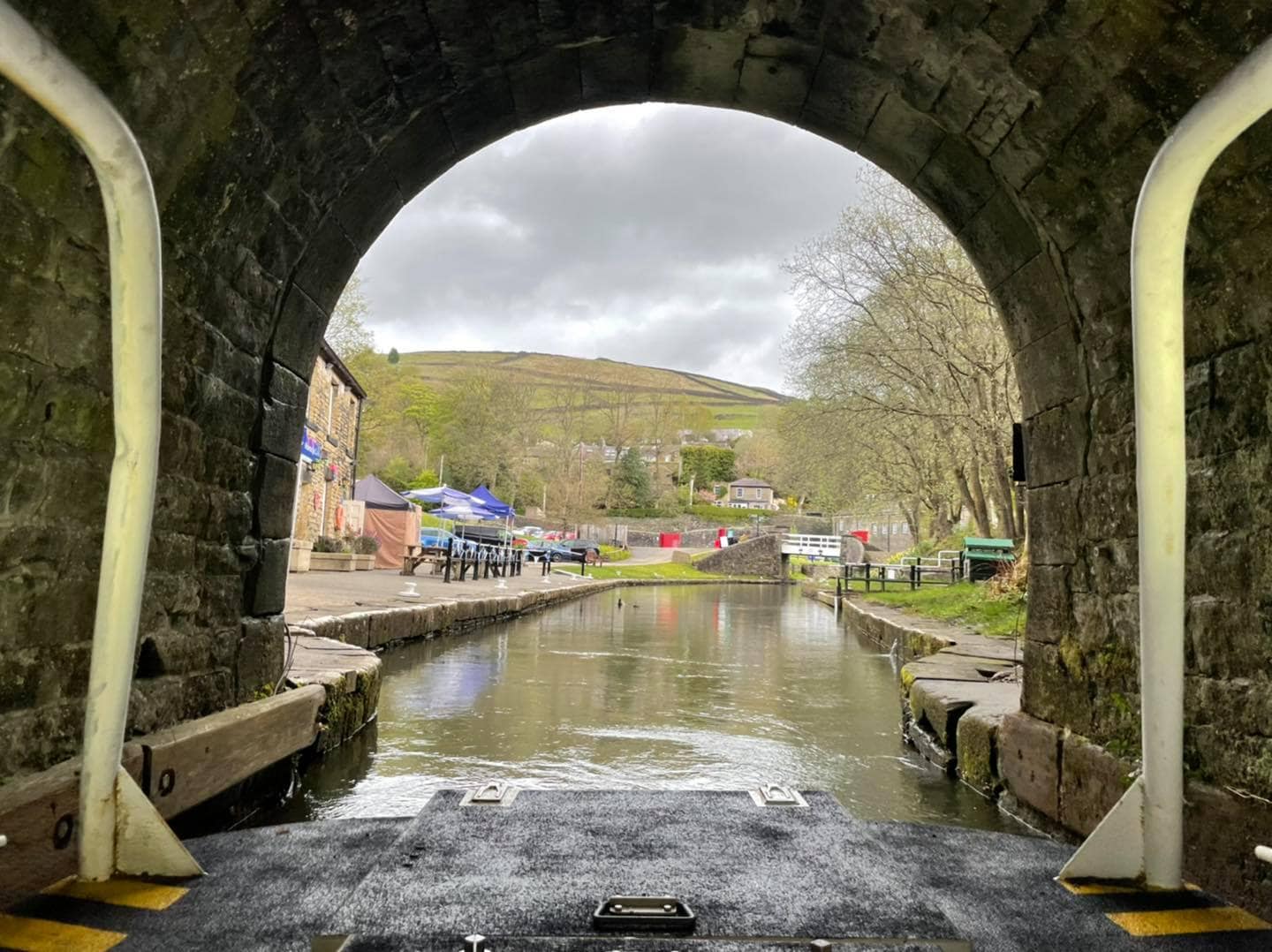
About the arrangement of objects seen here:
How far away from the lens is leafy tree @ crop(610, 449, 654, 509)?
67.9 metres

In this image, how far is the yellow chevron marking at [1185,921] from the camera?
2143mm

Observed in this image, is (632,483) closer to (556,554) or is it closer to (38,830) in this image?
(556,554)

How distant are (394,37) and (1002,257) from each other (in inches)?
109

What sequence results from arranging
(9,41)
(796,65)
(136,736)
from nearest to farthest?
(9,41)
(136,736)
(796,65)

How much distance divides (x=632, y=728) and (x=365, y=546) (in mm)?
17944

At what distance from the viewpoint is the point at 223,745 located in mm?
3365

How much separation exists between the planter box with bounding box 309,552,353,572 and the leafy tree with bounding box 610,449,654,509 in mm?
47467

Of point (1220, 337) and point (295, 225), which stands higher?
point (295, 225)

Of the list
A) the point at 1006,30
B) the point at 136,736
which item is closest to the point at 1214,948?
the point at 1006,30

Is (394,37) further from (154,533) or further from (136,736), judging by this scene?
(136,736)

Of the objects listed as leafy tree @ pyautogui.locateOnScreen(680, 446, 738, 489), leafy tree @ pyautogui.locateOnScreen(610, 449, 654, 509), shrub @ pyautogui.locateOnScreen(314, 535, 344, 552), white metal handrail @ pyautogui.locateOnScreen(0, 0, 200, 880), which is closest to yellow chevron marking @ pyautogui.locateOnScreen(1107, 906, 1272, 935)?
white metal handrail @ pyautogui.locateOnScreen(0, 0, 200, 880)

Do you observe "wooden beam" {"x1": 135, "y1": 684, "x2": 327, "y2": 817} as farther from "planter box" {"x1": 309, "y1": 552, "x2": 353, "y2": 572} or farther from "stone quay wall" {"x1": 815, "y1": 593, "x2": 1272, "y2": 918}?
"planter box" {"x1": 309, "y1": 552, "x2": 353, "y2": 572}

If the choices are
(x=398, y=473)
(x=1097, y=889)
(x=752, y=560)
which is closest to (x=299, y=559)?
(x=1097, y=889)

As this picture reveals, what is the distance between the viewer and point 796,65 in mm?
3795
